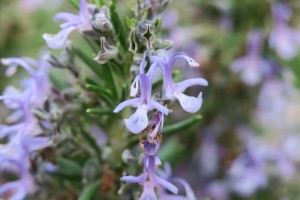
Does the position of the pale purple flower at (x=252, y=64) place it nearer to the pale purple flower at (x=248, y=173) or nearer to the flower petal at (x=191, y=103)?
the pale purple flower at (x=248, y=173)

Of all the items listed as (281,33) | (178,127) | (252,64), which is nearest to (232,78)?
(252,64)

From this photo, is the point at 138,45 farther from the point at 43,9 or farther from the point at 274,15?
the point at 43,9

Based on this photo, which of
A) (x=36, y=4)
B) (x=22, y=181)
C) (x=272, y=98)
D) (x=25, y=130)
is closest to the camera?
(x=25, y=130)

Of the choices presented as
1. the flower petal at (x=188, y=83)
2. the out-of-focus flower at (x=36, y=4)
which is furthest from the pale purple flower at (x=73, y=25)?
the out-of-focus flower at (x=36, y=4)

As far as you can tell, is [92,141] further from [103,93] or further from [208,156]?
[208,156]

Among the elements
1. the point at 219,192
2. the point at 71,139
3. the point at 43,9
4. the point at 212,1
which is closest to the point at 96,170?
the point at 71,139

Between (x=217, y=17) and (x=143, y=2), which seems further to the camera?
(x=217, y=17)

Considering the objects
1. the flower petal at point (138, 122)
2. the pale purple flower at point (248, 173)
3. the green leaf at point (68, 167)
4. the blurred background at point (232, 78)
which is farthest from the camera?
the blurred background at point (232, 78)
